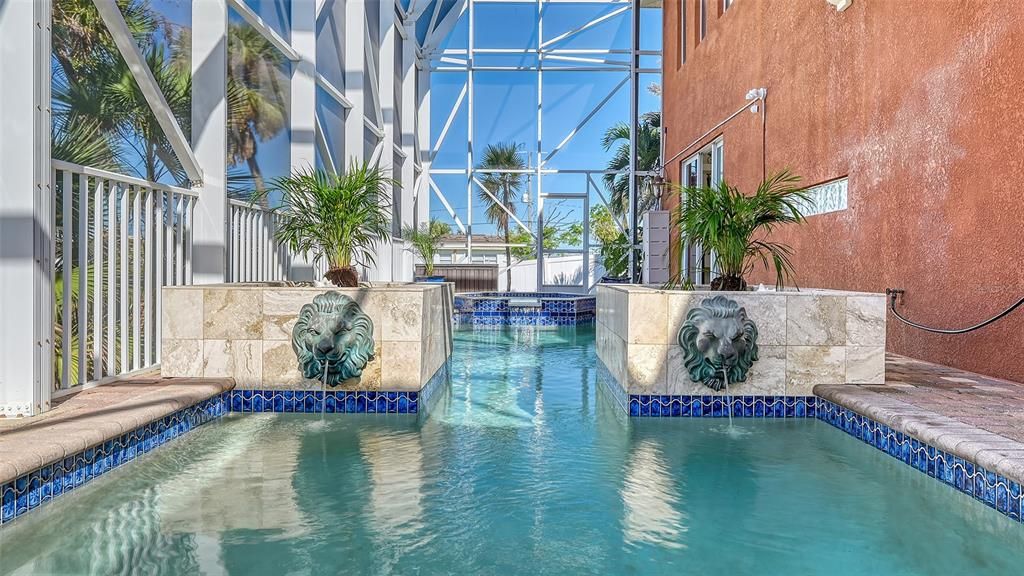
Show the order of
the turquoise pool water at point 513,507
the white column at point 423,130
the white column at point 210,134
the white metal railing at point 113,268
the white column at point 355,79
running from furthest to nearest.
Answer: the white column at point 423,130, the white column at point 355,79, the white column at point 210,134, the white metal railing at point 113,268, the turquoise pool water at point 513,507

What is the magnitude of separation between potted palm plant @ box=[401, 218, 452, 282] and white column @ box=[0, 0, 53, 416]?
8972mm

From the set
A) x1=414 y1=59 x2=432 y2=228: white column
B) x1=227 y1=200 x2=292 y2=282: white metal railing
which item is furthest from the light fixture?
x1=414 y1=59 x2=432 y2=228: white column

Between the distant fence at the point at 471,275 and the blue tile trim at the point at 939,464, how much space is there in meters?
10.3

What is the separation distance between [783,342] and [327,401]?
7.69ft

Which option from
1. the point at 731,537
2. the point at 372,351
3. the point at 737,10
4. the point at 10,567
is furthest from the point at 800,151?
the point at 10,567

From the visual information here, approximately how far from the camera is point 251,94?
6.19 meters

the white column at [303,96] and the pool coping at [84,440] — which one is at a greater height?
the white column at [303,96]

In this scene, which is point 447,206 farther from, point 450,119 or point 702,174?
point 702,174

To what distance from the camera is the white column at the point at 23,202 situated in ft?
8.10

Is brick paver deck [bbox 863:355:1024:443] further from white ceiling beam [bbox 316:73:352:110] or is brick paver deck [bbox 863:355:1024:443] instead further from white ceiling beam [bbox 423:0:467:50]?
white ceiling beam [bbox 423:0:467:50]

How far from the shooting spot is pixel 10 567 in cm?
169

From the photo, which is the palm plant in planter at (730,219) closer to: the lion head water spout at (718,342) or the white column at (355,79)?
the lion head water spout at (718,342)

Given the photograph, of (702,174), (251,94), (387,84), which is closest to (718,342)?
(251,94)

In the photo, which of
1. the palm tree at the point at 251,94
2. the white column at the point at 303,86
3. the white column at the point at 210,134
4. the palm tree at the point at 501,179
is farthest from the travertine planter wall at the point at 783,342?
the palm tree at the point at 501,179
